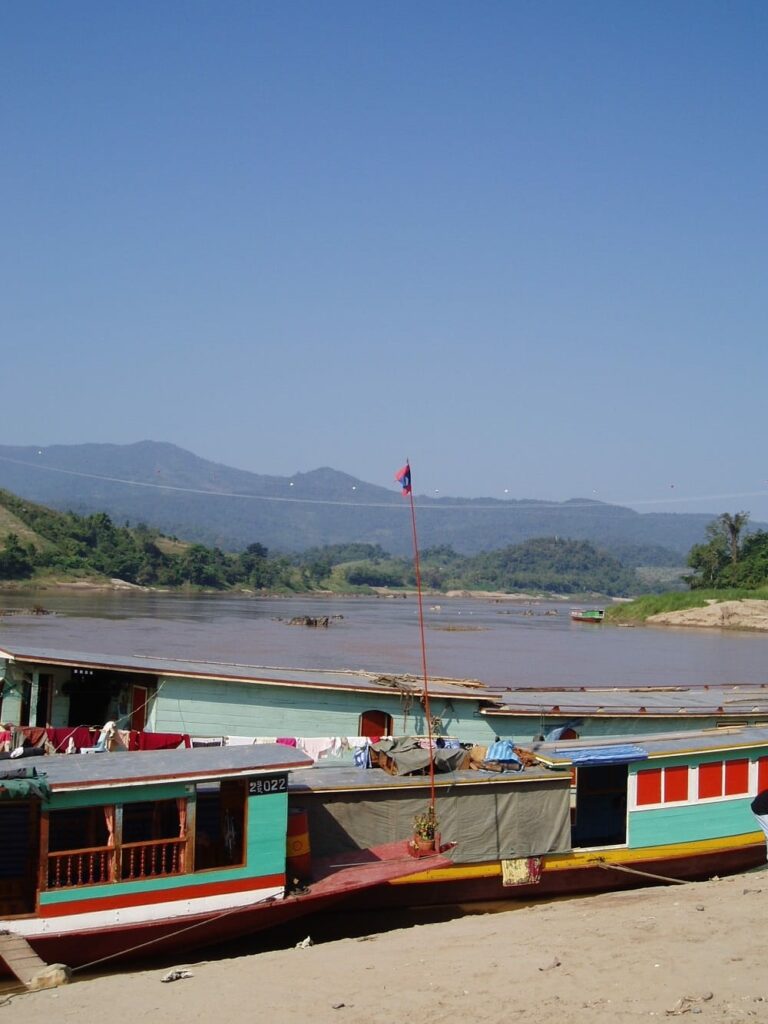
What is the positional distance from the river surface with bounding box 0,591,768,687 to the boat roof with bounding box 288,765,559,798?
19522mm

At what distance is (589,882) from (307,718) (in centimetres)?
435

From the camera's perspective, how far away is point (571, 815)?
1225cm

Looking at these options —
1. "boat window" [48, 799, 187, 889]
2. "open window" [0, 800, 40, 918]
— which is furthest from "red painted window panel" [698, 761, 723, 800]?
"open window" [0, 800, 40, 918]

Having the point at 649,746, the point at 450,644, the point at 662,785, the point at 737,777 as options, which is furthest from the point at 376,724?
Answer: the point at 450,644

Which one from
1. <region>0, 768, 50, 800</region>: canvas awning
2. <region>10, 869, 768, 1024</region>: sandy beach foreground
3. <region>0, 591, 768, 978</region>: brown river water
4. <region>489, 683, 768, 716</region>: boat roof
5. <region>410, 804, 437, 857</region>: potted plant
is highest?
<region>0, 768, 50, 800</region>: canvas awning

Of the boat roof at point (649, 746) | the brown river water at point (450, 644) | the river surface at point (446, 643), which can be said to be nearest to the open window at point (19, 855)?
the brown river water at point (450, 644)

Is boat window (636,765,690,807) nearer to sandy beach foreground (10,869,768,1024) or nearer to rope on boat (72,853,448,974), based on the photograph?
sandy beach foreground (10,869,768,1024)

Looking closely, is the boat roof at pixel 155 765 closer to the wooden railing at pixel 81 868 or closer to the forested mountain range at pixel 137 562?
the wooden railing at pixel 81 868

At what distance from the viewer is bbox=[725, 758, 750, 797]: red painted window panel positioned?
43.1 ft

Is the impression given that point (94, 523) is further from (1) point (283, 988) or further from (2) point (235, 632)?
(1) point (283, 988)

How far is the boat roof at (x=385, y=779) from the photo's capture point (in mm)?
11031

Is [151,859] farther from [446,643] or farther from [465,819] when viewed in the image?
[446,643]

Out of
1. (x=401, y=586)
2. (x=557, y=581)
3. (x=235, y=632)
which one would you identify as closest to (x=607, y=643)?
(x=235, y=632)

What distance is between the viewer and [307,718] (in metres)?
14.2
